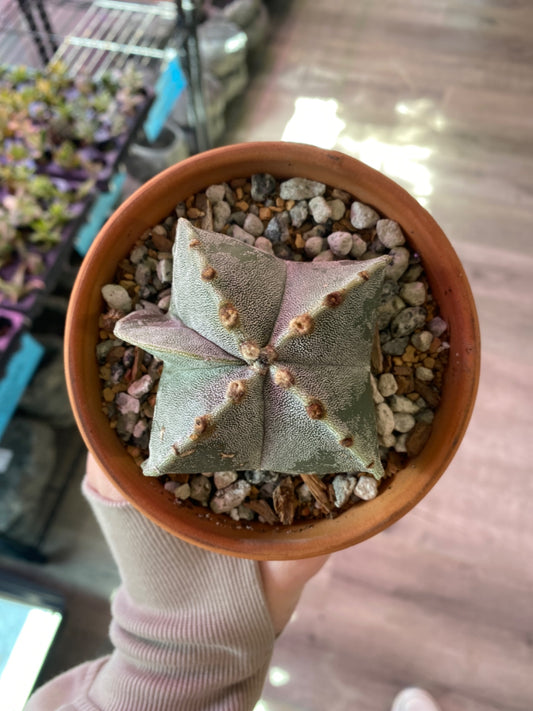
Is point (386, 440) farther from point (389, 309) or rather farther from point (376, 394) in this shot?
point (389, 309)

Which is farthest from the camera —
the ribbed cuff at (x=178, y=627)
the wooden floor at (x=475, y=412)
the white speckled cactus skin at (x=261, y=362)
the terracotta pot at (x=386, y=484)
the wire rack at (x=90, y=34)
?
the wire rack at (x=90, y=34)

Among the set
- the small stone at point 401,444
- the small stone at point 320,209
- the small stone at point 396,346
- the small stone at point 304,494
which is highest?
the small stone at point 320,209

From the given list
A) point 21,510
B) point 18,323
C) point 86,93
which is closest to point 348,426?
point 18,323

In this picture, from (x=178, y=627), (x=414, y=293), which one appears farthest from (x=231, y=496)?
(x=414, y=293)

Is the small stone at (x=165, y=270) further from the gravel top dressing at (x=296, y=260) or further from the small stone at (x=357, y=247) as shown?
the small stone at (x=357, y=247)

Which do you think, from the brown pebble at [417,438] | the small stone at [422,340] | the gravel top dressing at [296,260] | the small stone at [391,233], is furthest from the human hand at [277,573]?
the small stone at [391,233]

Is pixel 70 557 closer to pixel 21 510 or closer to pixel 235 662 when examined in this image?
pixel 21 510
